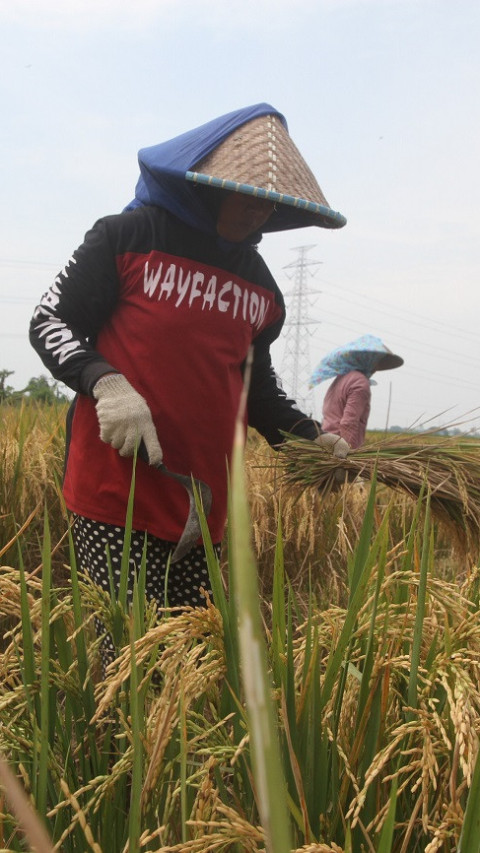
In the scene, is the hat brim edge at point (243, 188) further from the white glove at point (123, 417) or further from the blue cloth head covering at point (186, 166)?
the white glove at point (123, 417)

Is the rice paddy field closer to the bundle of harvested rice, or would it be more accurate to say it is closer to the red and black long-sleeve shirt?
the red and black long-sleeve shirt

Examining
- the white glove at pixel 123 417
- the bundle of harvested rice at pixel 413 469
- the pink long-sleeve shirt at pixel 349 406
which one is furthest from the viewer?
the pink long-sleeve shirt at pixel 349 406

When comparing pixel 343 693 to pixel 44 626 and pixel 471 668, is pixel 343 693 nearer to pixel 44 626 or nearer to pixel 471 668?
pixel 471 668

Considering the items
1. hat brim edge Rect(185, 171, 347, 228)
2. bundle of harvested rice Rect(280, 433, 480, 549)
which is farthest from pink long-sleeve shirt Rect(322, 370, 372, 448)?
hat brim edge Rect(185, 171, 347, 228)

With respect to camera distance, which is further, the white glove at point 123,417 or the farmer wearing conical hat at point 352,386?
the farmer wearing conical hat at point 352,386

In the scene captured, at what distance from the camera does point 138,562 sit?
1.77 metres

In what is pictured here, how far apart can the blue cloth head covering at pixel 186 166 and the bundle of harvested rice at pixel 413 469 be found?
0.67 m

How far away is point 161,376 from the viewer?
1.76 meters

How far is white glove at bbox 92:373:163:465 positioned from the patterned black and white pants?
23cm

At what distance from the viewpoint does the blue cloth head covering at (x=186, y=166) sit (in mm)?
1715

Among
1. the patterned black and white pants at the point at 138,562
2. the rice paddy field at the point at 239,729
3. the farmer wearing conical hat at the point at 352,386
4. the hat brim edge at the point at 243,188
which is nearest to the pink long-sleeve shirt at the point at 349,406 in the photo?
the farmer wearing conical hat at the point at 352,386

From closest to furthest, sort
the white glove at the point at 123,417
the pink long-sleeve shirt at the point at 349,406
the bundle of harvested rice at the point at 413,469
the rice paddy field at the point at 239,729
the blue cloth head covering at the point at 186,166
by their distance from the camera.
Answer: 1. the rice paddy field at the point at 239,729
2. the white glove at the point at 123,417
3. the blue cloth head covering at the point at 186,166
4. the bundle of harvested rice at the point at 413,469
5. the pink long-sleeve shirt at the point at 349,406

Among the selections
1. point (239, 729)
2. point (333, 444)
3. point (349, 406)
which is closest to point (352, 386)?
point (349, 406)

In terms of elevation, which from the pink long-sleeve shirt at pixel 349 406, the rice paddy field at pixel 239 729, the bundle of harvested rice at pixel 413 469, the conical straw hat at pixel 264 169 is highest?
the conical straw hat at pixel 264 169
